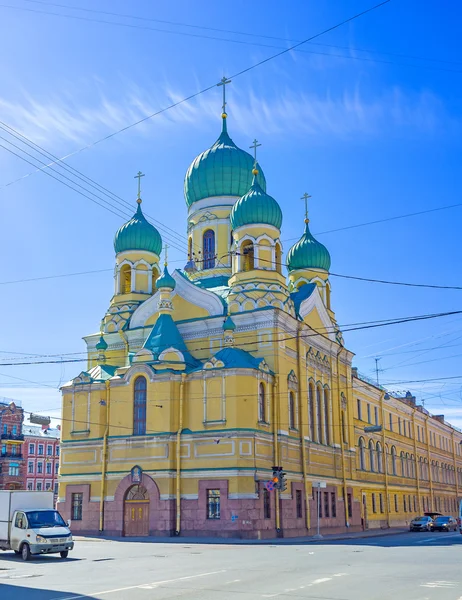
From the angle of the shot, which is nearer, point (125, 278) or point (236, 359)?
point (236, 359)

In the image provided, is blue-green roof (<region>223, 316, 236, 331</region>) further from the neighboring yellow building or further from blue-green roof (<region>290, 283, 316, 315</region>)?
blue-green roof (<region>290, 283, 316, 315</region>)

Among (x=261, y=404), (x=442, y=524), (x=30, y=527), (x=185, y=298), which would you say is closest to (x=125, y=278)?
(x=185, y=298)

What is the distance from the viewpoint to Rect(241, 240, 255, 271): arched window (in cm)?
4065

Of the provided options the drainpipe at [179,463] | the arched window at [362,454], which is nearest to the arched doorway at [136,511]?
the drainpipe at [179,463]

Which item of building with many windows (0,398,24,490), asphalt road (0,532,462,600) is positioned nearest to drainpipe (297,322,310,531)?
asphalt road (0,532,462,600)

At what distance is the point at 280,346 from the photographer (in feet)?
125

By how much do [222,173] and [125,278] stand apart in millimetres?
9119

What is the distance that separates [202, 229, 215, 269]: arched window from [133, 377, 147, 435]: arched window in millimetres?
10677

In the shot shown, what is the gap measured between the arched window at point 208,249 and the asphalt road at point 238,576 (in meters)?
24.8

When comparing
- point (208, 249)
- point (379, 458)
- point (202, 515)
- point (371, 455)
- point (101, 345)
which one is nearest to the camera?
point (202, 515)

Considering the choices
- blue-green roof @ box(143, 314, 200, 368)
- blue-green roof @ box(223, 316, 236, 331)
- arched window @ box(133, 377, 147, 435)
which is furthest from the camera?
blue-green roof @ box(143, 314, 200, 368)

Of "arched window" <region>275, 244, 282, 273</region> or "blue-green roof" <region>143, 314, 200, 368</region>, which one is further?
"arched window" <region>275, 244, 282, 273</region>

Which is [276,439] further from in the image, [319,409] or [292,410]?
[319,409]

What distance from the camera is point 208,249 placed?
4647 centimetres
